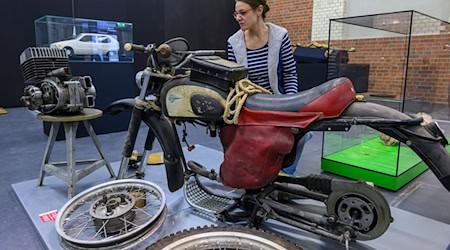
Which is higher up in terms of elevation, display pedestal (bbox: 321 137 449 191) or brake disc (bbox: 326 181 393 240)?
brake disc (bbox: 326 181 393 240)

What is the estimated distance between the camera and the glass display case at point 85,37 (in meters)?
3.87

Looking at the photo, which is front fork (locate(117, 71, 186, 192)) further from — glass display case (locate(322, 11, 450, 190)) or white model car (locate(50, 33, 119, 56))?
white model car (locate(50, 33, 119, 56))

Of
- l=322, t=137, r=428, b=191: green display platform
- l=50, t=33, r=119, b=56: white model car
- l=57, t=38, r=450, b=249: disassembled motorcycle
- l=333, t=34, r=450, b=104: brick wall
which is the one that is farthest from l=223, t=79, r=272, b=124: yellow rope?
l=50, t=33, r=119, b=56: white model car

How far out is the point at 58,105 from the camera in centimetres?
206

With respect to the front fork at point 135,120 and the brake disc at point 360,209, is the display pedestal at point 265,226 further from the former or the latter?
the front fork at point 135,120

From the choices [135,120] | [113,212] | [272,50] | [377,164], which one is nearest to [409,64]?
[377,164]

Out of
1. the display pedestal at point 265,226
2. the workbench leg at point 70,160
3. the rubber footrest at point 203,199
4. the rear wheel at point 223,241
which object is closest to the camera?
the rear wheel at point 223,241

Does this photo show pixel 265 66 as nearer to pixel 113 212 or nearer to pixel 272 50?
pixel 272 50

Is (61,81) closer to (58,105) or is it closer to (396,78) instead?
(58,105)

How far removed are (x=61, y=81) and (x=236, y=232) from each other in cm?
164

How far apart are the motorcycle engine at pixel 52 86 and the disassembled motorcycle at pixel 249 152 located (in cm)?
60

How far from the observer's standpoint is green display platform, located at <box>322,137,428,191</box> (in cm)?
241

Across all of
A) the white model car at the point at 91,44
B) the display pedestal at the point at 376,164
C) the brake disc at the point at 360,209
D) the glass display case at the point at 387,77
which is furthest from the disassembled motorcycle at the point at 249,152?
the white model car at the point at 91,44

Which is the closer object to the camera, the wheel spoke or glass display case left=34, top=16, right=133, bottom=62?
the wheel spoke
